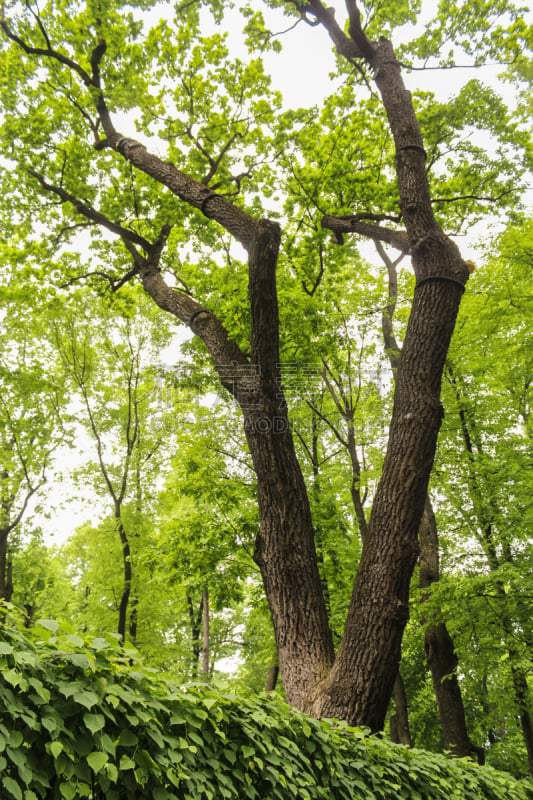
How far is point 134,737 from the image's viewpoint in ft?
A: 5.77

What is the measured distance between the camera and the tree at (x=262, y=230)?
3.94m

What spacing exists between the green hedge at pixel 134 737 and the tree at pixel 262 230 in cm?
118

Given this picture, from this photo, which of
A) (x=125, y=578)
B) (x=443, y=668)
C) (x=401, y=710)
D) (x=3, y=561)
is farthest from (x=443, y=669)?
(x=3, y=561)

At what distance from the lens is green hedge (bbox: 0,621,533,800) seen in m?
1.50

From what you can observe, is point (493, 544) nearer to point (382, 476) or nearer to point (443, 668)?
point (443, 668)

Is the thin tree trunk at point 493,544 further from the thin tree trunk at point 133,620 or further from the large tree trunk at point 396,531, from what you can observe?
the thin tree trunk at point 133,620

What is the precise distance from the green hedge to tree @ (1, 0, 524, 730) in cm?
118

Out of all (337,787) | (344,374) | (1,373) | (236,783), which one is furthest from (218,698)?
(1,373)

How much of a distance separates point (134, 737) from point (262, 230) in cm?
393

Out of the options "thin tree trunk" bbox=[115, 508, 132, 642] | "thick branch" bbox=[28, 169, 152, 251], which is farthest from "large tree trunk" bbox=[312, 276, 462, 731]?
"thin tree trunk" bbox=[115, 508, 132, 642]

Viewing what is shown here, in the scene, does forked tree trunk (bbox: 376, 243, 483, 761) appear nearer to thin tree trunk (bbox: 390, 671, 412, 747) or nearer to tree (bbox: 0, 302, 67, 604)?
thin tree trunk (bbox: 390, 671, 412, 747)

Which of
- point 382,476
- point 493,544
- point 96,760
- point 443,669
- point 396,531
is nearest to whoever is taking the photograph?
point 96,760

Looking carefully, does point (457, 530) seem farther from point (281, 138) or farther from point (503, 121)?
point (281, 138)

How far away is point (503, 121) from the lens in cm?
670
